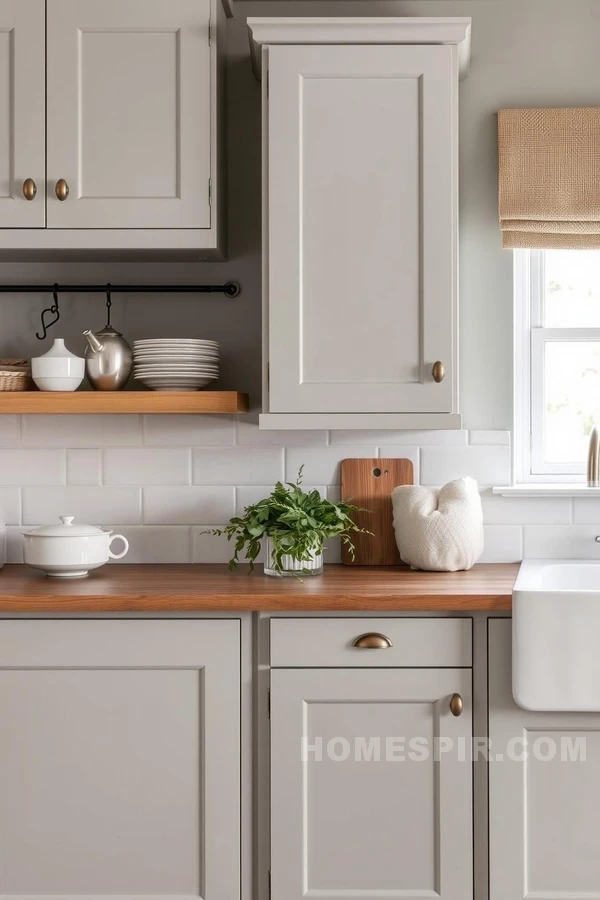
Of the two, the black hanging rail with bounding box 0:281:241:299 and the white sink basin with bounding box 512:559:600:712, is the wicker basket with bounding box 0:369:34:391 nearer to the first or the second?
the black hanging rail with bounding box 0:281:241:299

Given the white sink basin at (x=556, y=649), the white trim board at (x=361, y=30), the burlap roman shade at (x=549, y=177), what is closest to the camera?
the white sink basin at (x=556, y=649)

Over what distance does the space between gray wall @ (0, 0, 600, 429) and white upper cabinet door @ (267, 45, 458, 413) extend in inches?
14.4

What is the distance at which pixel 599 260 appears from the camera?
2525 mm

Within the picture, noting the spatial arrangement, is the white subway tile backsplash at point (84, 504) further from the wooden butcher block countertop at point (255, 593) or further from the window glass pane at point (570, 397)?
the window glass pane at point (570, 397)

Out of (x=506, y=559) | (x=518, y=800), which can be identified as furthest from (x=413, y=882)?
(x=506, y=559)

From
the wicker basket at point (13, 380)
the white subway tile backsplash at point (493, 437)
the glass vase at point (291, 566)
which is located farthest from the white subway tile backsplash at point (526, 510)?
the wicker basket at point (13, 380)

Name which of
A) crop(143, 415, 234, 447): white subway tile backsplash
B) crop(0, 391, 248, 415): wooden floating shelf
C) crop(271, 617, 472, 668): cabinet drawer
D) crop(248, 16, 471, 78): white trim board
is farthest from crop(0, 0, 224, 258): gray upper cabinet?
crop(271, 617, 472, 668): cabinet drawer

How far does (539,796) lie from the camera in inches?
74.9

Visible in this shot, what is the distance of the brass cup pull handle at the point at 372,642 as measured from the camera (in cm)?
191

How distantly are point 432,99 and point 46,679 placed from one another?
1.65 m

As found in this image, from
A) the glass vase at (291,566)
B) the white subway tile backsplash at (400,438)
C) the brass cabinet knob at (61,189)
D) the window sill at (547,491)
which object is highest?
the brass cabinet knob at (61,189)

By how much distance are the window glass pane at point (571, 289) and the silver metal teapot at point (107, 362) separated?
123 centimetres

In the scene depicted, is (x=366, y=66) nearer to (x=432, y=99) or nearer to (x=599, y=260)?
(x=432, y=99)

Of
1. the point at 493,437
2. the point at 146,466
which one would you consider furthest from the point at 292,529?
the point at 493,437
